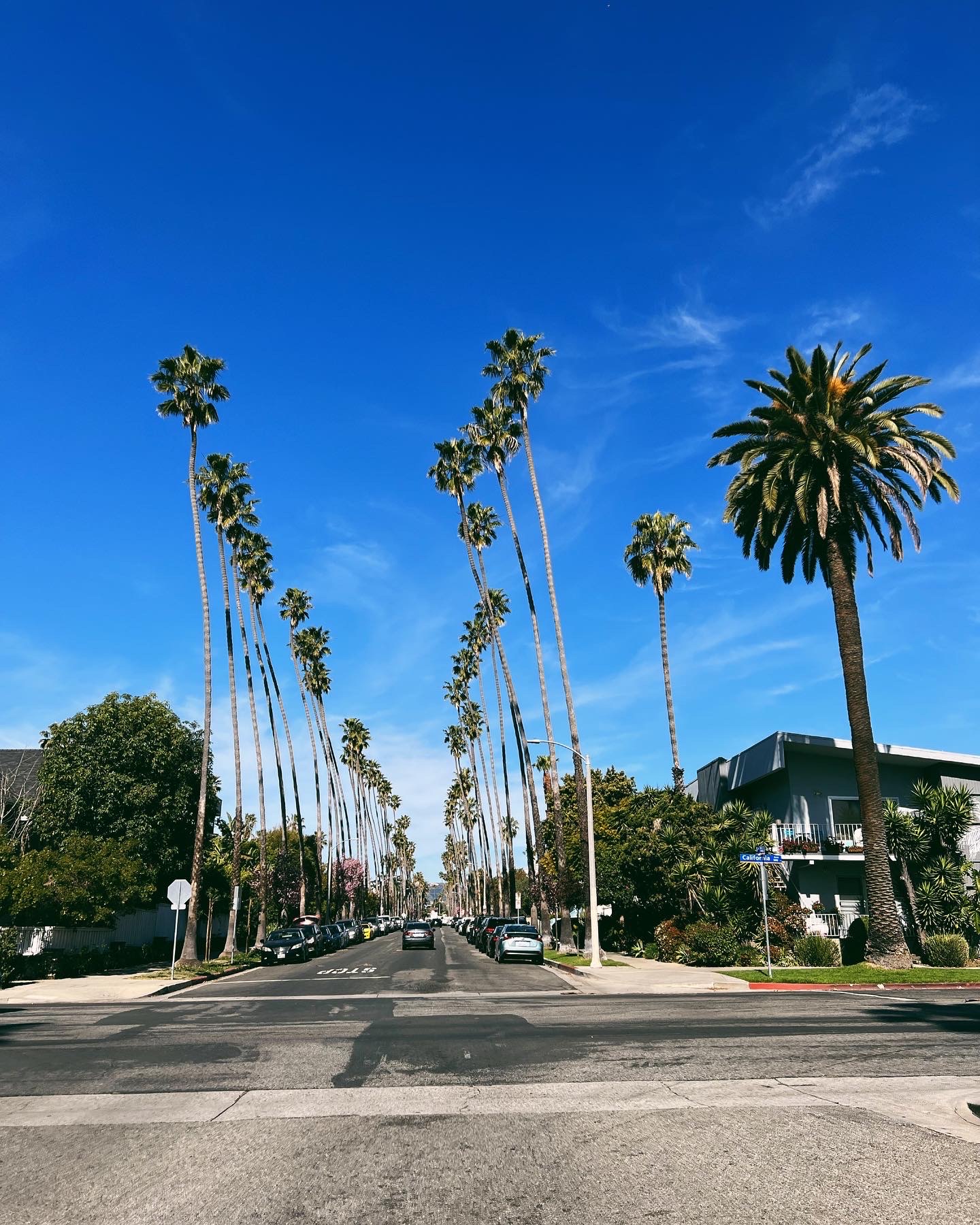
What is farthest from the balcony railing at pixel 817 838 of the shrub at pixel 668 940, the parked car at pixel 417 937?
the parked car at pixel 417 937

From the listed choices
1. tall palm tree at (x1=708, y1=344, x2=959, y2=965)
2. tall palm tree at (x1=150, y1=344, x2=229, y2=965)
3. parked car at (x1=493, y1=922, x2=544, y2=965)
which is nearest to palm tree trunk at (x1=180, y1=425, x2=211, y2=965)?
tall palm tree at (x1=150, y1=344, x2=229, y2=965)

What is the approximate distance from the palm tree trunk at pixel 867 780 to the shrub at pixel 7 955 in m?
27.9

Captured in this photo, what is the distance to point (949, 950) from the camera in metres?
30.1

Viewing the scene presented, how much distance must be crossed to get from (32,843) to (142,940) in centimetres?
730

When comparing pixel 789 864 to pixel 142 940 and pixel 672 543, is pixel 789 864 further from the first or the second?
pixel 142 940

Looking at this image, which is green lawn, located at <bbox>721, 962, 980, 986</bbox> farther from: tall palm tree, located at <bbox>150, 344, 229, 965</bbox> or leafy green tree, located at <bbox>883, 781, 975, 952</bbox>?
tall palm tree, located at <bbox>150, 344, 229, 965</bbox>

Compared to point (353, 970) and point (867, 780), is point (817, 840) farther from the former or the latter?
point (353, 970)

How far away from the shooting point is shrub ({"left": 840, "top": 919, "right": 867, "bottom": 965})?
31688 mm

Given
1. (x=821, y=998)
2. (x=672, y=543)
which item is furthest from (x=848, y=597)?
(x=672, y=543)

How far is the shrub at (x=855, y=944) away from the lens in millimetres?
31688

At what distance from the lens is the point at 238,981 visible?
31.0 meters

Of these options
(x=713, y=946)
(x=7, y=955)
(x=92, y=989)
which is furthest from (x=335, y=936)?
(x=713, y=946)

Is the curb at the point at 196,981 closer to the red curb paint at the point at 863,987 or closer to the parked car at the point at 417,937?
the parked car at the point at 417,937

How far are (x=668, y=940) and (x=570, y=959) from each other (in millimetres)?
4727
